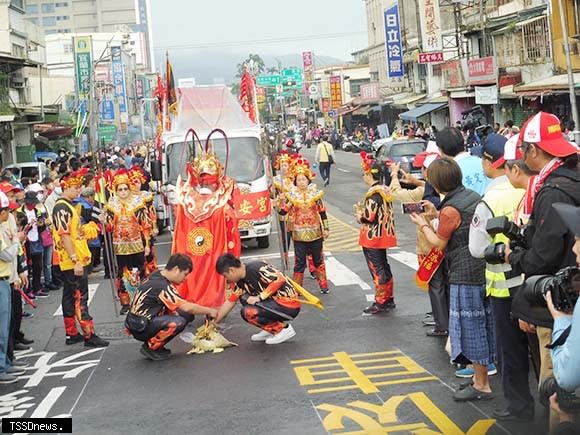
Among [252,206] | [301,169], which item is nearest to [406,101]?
[252,206]

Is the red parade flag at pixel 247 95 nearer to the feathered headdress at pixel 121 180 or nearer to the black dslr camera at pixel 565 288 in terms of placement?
the feathered headdress at pixel 121 180

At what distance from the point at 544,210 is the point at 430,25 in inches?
1370

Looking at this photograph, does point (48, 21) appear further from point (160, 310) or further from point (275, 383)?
point (275, 383)

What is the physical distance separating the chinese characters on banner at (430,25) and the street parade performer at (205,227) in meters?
29.2

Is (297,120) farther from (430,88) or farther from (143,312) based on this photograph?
(143,312)

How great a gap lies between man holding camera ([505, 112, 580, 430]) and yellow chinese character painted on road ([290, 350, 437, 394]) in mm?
2062

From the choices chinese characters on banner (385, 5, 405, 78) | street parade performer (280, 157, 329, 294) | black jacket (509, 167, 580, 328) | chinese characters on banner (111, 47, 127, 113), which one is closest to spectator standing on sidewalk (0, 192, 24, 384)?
street parade performer (280, 157, 329, 294)

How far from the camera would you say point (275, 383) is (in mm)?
8086

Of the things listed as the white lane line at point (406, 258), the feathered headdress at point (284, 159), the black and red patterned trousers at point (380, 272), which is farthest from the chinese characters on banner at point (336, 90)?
the black and red patterned trousers at point (380, 272)

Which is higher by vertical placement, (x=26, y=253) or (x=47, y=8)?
(x=47, y=8)

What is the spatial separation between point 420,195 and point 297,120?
9612cm

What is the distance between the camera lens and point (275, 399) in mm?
7586

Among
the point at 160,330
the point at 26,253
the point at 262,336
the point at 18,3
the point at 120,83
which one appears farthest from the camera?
the point at 120,83

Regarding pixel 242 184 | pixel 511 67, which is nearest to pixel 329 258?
pixel 242 184
